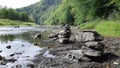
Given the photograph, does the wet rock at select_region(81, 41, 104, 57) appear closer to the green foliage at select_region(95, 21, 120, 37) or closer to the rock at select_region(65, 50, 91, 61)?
the rock at select_region(65, 50, 91, 61)

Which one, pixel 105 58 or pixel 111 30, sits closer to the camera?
pixel 105 58

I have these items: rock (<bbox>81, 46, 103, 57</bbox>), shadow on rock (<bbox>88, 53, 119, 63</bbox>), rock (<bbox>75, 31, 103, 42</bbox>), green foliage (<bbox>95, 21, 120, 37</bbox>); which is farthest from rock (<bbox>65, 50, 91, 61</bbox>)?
green foliage (<bbox>95, 21, 120, 37</bbox>)

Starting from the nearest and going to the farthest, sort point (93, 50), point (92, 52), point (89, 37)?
point (92, 52)
point (93, 50)
point (89, 37)

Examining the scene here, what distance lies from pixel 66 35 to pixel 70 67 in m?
21.3

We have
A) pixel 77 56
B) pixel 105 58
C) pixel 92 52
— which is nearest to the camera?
pixel 92 52

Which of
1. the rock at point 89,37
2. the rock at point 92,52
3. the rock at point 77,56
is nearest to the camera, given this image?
the rock at point 92,52

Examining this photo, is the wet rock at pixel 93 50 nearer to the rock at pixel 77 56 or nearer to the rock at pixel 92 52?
the rock at pixel 92 52

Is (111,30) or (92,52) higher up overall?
(92,52)

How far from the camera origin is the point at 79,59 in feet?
86.3

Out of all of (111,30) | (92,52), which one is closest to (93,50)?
(92,52)

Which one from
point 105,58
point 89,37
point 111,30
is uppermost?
point 89,37

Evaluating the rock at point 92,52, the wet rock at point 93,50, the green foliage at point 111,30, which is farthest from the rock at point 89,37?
the rock at point 92,52

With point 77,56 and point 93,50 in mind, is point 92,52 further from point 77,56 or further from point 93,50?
point 77,56

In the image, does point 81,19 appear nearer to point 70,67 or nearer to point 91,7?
point 91,7
